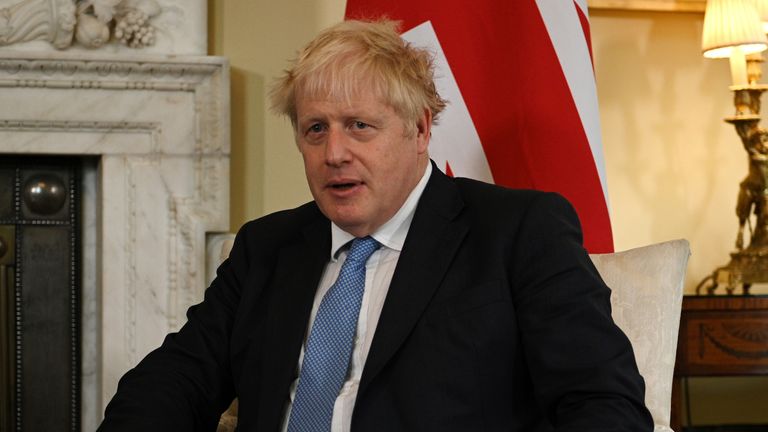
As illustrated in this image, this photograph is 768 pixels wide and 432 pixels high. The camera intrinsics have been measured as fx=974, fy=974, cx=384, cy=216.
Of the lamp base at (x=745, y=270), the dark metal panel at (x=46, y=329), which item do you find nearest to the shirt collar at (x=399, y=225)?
the dark metal panel at (x=46, y=329)

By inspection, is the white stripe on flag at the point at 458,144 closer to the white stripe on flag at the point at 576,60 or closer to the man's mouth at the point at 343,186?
the white stripe on flag at the point at 576,60

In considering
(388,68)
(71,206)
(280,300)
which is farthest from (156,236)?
(388,68)

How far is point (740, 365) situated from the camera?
2.58m

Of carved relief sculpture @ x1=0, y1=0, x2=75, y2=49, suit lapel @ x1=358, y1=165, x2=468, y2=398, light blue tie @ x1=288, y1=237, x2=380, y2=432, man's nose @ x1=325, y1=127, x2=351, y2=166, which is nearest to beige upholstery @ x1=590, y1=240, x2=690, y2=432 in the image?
suit lapel @ x1=358, y1=165, x2=468, y2=398

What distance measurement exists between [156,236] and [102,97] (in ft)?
1.35

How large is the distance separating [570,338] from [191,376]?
692mm

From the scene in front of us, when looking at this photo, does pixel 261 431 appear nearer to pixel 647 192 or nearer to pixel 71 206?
pixel 71 206

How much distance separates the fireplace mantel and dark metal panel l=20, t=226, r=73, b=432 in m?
0.16

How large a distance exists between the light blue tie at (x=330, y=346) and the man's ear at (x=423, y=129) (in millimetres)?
186

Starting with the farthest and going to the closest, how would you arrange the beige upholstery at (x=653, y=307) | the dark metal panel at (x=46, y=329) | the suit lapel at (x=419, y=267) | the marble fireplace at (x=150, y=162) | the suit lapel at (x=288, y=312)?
the dark metal panel at (x=46, y=329) < the marble fireplace at (x=150, y=162) < the beige upholstery at (x=653, y=307) < the suit lapel at (x=288, y=312) < the suit lapel at (x=419, y=267)

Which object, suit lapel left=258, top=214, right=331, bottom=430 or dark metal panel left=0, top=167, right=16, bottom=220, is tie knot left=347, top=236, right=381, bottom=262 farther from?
dark metal panel left=0, top=167, right=16, bottom=220

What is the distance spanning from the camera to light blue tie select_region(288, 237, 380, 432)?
158cm

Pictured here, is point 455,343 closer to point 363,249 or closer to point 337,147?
point 363,249

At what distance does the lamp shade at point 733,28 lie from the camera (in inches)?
108
